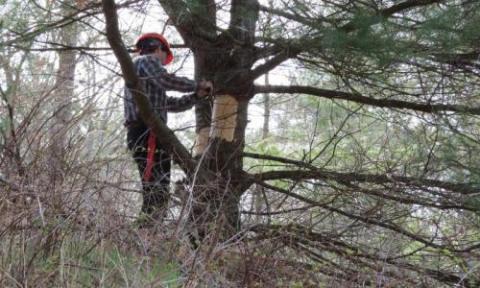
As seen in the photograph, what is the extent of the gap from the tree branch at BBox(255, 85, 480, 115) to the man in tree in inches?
22.5

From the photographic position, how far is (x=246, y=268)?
3.21 meters

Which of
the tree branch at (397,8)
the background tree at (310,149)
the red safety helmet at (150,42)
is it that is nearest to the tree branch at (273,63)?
the background tree at (310,149)

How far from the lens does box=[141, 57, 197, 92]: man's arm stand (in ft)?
14.9

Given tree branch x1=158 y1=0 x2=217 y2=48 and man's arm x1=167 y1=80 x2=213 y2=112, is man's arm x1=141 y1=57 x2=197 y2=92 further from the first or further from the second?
tree branch x1=158 y1=0 x2=217 y2=48

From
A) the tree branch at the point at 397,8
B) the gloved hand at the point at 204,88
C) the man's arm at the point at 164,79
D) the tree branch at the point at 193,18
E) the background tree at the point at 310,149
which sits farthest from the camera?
the gloved hand at the point at 204,88

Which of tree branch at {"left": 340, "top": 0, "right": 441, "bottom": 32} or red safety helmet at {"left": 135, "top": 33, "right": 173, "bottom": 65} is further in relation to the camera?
red safety helmet at {"left": 135, "top": 33, "right": 173, "bottom": 65}

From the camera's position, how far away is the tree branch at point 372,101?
424cm

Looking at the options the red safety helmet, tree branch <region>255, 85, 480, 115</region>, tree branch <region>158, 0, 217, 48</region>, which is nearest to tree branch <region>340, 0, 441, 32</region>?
tree branch <region>255, 85, 480, 115</region>

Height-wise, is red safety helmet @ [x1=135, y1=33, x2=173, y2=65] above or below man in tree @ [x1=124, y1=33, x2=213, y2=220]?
above

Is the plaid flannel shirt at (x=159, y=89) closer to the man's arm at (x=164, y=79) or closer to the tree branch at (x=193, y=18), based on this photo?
the man's arm at (x=164, y=79)

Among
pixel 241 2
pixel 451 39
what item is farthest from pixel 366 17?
pixel 241 2

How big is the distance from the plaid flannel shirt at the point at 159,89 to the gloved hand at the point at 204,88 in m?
0.05

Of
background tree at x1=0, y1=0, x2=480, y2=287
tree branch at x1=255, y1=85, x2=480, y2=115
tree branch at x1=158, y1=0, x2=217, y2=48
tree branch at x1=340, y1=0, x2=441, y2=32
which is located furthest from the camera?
tree branch at x1=255, y1=85, x2=480, y2=115

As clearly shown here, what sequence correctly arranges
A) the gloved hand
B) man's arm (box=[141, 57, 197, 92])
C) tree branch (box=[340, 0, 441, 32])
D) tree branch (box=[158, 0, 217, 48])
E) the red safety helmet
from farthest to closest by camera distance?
the red safety helmet → the gloved hand → man's arm (box=[141, 57, 197, 92]) → tree branch (box=[158, 0, 217, 48]) → tree branch (box=[340, 0, 441, 32])
